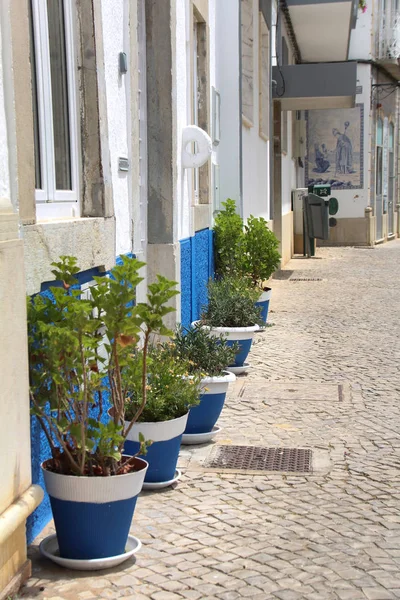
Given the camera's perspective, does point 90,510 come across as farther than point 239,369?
No

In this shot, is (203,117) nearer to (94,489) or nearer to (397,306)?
(397,306)

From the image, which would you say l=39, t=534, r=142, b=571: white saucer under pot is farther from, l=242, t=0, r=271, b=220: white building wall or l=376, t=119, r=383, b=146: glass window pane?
l=376, t=119, r=383, b=146: glass window pane

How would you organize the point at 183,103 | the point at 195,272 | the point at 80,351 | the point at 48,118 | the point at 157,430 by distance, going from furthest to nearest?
the point at 195,272 < the point at 183,103 < the point at 157,430 < the point at 48,118 < the point at 80,351

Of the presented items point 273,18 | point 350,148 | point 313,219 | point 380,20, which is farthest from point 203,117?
point 380,20

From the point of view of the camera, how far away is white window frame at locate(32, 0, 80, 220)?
13.3 feet

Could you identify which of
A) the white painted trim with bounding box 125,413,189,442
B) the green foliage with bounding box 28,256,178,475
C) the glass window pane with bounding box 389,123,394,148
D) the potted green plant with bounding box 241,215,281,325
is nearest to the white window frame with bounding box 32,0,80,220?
the green foliage with bounding box 28,256,178,475

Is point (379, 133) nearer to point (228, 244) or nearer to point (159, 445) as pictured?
→ point (228, 244)

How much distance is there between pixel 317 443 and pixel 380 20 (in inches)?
833

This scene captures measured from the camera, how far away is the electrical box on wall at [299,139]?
21797 millimetres

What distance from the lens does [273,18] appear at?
50.3ft

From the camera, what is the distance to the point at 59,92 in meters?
4.40

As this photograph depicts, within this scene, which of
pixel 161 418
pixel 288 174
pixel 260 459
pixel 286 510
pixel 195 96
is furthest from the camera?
pixel 288 174

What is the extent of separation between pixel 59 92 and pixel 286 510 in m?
2.38

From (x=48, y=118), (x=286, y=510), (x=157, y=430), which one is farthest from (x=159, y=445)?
(x=48, y=118)
